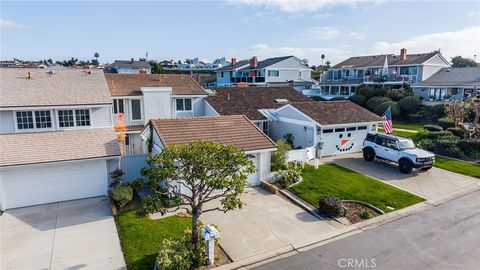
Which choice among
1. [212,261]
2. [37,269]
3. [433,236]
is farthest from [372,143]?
[37,269]

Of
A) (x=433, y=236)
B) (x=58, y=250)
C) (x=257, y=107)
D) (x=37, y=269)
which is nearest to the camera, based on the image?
(x=37, y=269)

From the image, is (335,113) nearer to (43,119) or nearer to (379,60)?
(43,119)

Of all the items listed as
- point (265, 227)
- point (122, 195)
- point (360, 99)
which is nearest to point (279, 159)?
point (265, 227)

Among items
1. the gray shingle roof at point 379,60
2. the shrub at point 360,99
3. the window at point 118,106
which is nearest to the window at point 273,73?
the gray shingle roof at point 379,60

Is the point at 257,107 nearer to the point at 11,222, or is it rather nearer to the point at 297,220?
the point at 297,220

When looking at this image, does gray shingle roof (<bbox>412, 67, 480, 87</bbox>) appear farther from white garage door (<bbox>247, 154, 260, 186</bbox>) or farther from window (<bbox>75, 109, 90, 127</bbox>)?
window (<bbox>75, 109, 90, 127</bbox>)

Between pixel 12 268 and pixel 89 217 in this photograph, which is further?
pixel 89 217
